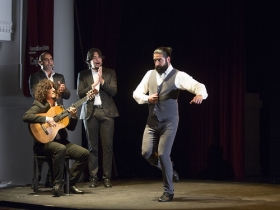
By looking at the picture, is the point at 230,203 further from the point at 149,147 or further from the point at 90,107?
the point at 90,107

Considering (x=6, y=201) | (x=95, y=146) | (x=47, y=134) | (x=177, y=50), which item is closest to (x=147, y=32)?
(x=177, y=50)

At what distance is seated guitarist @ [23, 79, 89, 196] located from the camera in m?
8.16

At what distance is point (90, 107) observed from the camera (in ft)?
29.7

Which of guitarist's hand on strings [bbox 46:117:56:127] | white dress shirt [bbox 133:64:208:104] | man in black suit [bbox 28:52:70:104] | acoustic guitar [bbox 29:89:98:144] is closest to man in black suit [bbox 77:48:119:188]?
man in black suit [bbox 28:52:70:104]

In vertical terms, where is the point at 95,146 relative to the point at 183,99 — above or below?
below

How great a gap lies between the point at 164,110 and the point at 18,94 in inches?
133

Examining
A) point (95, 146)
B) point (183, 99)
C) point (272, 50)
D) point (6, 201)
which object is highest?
point (272, 50)

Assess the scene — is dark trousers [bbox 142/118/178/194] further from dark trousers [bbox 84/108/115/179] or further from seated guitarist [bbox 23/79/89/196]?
dark trousers [bbox 84/108/115/179]

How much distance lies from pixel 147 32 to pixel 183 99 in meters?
1.23

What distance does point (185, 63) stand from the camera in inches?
423

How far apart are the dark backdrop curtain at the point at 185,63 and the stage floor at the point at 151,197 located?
0.88m

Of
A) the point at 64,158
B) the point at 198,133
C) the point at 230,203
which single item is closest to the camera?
the point at 230,203

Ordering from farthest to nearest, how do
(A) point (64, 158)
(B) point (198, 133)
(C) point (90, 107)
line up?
(B) point (198, 133)
(C) point (90, 107)
(A) point (64, 158)

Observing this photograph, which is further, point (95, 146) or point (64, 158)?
point (95, 146)
